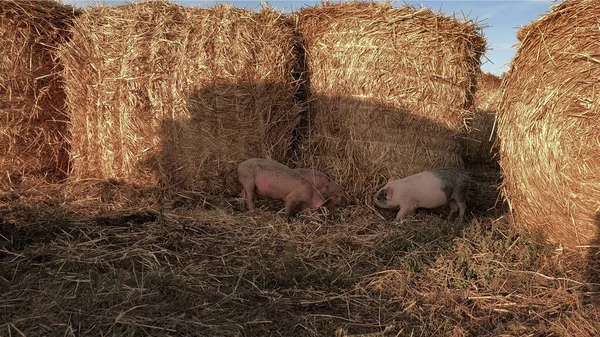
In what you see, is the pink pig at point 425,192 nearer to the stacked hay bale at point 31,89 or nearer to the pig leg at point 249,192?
the pig leg at point 249,192

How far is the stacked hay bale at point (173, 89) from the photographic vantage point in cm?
606

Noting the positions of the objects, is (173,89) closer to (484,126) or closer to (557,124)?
(557,124)

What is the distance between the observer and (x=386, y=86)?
245 inches

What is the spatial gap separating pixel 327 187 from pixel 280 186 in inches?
25.3

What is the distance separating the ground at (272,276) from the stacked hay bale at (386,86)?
1.29m

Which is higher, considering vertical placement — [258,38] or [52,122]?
[258,38]

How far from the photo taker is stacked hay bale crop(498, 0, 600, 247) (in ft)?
12.7

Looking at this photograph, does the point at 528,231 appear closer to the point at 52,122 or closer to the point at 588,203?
the point at 588,203

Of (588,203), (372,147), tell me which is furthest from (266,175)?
(588,203)

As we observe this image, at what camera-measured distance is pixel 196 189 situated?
6.28m

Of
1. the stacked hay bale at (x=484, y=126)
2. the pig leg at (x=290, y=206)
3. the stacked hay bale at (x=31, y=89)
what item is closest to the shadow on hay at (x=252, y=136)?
the pig leg at (x=290, y=206)

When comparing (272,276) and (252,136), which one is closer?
(272,276)

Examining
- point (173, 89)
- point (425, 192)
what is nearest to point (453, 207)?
point (425, 192)

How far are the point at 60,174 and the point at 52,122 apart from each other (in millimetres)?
776
